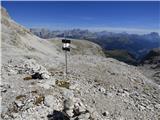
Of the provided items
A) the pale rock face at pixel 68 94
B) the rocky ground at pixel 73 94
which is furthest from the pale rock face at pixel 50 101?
the pale rock face at pixel 68 94

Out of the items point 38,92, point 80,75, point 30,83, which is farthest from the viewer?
point 80,75

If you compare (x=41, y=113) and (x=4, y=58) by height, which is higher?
(x=4, y=58)

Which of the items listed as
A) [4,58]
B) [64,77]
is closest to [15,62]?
[4,58]

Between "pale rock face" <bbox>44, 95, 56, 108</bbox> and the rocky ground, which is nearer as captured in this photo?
the rocky ground

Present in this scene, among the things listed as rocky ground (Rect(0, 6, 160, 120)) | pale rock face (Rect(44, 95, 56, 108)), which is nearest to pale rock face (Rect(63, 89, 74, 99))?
rocky ground (Rect(0, 6, 160, 120))

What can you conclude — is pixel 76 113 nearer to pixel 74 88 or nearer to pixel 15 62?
pixel 74 88

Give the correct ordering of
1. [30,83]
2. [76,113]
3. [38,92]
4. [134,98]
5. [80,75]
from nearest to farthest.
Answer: [76,113] → [38,92] → [30,83] → [134,98] → [80,75]

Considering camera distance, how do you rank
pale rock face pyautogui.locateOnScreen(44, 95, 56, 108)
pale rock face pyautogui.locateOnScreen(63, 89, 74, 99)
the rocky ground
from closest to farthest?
the rocky ground → pale rock face pyautogui.locateOnScreen(44, 95, 56, 108) → pale rock face pyautogui.locateOnScreen(63, 89, 74, 99)

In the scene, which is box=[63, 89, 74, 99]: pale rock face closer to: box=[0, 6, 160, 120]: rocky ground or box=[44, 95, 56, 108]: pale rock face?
box=[0, 6, 160, 120]: rocky ground

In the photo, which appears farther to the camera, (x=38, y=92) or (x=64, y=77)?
(x=64, y=77)
